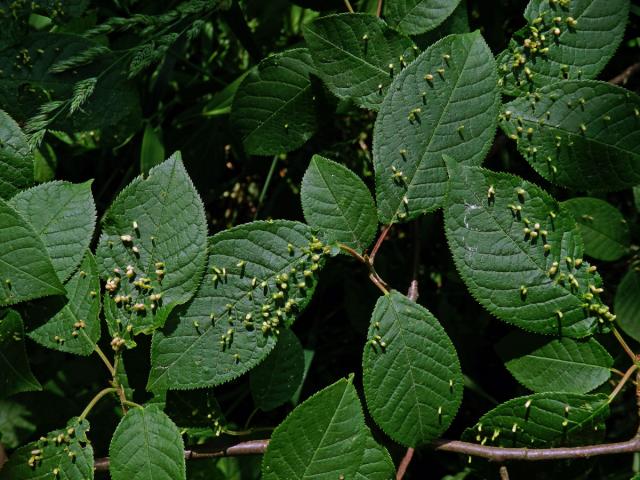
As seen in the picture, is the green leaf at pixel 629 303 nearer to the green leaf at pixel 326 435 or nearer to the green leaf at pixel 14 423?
the green leaf at pixel 326 435

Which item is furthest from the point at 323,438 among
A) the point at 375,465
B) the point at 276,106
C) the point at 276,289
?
the point at 276,106

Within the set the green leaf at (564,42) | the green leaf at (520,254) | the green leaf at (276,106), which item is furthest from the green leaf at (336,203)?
the green leaf at (564,42)

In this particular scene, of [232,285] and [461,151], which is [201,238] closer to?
[232,285]

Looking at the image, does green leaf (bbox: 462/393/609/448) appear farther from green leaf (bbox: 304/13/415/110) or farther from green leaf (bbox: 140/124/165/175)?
green leaf (bbox: 140/124/165/175)

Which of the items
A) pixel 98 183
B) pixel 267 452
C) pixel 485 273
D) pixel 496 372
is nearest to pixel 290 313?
pixel 267 452

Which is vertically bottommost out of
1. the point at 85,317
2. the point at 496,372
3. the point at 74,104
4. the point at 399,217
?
the point at 496,372

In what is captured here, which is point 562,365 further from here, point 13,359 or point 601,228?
point 13,359
